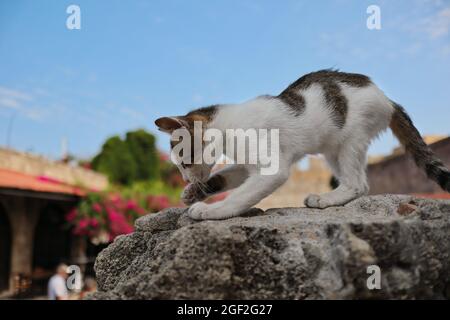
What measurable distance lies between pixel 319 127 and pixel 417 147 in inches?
29.8

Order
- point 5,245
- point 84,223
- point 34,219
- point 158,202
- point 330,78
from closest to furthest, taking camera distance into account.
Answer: point 330,78, point 5,245, point 34,219, point 84,223, point 158,202

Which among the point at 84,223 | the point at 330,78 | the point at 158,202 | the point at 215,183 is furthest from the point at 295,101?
the point at 158,202

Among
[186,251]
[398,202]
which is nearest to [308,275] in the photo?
[186,251]

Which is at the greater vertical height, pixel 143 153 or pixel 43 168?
pixel 143 153

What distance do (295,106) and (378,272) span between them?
1376mm

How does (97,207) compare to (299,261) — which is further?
(97,207)

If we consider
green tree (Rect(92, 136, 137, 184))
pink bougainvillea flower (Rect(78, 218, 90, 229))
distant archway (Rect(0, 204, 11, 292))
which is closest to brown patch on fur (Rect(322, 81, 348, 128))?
distant archway (Rect(0, 204, 11, 292))

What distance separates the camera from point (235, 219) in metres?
2.83

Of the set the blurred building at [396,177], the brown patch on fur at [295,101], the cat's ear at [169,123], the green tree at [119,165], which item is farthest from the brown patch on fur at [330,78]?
the green tree at [119,165]

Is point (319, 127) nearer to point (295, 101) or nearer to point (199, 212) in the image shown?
point (295, 101)

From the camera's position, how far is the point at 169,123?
296 cm

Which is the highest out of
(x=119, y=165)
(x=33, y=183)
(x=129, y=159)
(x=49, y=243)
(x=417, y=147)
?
(x=129, y=159)

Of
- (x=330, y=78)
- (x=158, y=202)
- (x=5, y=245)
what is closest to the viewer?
A: (x=330, y=78)

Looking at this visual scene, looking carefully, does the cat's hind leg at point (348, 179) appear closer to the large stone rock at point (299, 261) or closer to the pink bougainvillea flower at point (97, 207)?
the large stone rock at point (299, 261)
